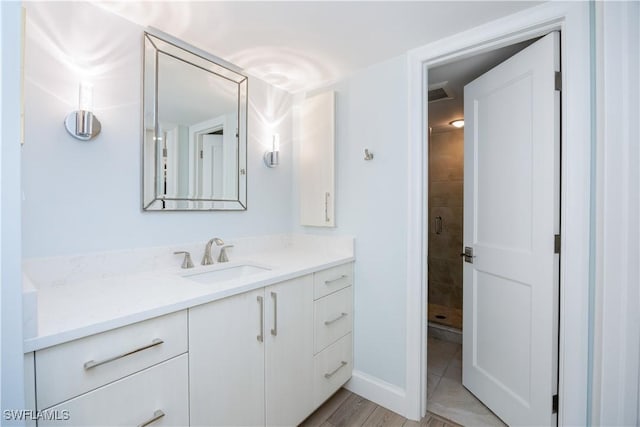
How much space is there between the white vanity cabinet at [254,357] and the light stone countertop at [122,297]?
5 cm

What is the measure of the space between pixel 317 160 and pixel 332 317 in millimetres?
1120

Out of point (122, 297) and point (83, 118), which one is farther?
point (83, 118)

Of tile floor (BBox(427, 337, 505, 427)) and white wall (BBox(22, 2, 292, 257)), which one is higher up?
white wall (BBox(22, 2, 292, 257))

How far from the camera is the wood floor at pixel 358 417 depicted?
5.46ft

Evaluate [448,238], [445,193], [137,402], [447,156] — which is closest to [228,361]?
[137,402]

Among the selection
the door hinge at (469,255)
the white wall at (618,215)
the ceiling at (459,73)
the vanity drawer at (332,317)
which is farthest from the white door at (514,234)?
the vanity drawer at (332,317)

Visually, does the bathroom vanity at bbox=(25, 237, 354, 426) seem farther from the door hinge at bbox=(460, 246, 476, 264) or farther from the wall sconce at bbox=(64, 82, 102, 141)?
the door hinge at bbox=(460, 246, 476, 264)

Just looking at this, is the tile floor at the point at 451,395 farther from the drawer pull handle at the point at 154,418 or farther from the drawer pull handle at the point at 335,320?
the drawer pull handle at the point at 154,418

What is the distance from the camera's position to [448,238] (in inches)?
135

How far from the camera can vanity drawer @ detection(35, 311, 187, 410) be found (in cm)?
78

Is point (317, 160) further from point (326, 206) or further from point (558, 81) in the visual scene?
point (558, 81)

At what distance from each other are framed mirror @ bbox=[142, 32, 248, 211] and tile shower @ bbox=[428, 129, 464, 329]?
8.21 ft

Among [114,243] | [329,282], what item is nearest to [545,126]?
[329,282]

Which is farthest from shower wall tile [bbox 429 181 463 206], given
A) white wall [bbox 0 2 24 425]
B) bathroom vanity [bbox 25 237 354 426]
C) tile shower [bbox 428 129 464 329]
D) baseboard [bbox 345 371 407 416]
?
white wall [bbox 0 2 24 425]
